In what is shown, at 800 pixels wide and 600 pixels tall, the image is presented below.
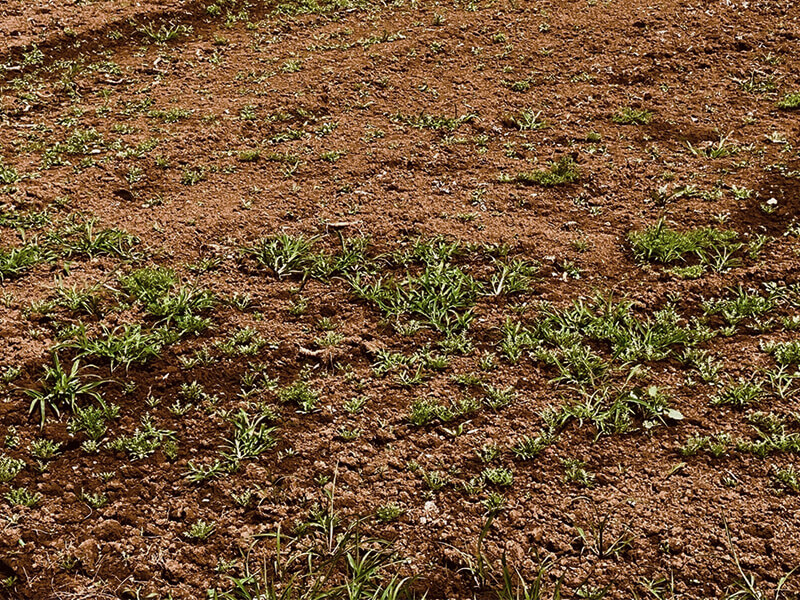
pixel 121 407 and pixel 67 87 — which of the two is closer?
pixel 121 407

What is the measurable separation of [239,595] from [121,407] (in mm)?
971

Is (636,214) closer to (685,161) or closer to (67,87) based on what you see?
(685,161)

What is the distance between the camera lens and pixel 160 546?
2738 millimetres

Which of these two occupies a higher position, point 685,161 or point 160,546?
point 685,161

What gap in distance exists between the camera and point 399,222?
404cm

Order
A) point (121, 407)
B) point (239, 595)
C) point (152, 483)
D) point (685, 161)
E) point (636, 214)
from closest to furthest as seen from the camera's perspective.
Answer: point (239, 595) → point (152, 483) → point (121, 407) → point (636, 214) → point (685, 161)

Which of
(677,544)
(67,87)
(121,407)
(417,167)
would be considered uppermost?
(67,87)

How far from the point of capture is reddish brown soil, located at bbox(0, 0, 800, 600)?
2762 millimetres

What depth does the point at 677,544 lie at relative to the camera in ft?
8.91

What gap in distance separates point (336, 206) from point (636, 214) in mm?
1483

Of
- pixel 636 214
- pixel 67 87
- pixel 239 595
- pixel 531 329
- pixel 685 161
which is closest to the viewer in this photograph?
pixel 239 595

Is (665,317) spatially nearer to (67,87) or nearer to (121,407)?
(121,407)

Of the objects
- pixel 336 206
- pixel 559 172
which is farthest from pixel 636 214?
pixel 336 206

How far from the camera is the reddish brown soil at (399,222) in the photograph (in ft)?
9.06
